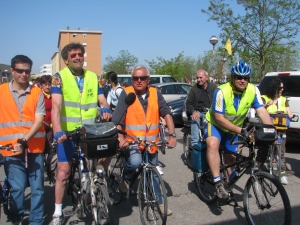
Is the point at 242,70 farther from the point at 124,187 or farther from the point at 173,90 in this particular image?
the point at 173,90

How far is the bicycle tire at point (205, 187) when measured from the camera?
4878 mm

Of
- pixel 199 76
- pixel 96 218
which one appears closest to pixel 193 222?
pixel 96 218

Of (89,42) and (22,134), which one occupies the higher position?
(89,42)

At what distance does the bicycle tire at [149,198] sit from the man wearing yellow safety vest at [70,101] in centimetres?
86

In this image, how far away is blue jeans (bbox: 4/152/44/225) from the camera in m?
3.77

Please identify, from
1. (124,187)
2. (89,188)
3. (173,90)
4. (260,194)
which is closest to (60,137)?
(89,188)

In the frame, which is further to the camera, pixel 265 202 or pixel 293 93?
pixel 293 93

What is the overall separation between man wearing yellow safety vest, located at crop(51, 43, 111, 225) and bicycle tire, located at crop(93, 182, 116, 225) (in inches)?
26.5

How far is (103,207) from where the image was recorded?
338cm

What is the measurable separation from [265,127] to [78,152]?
2232 millimetres

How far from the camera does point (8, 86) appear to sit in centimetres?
→ 385

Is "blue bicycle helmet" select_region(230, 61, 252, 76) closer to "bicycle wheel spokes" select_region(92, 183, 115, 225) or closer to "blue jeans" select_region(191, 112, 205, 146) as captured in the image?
"bicycle wheel spokes" select_region(92, 183, 115, 225)

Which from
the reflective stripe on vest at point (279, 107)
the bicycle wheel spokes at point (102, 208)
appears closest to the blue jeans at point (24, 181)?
the bicycle wheel spokes at point (102, 208)

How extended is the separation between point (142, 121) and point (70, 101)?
977mm
